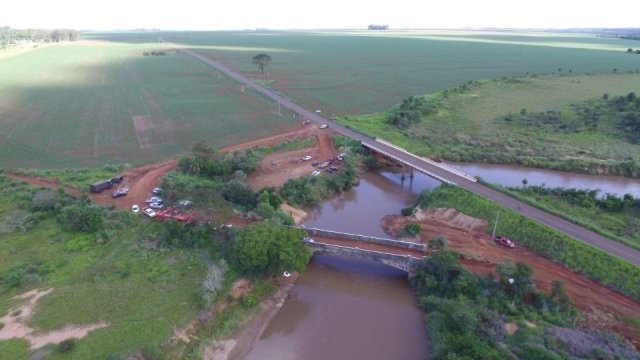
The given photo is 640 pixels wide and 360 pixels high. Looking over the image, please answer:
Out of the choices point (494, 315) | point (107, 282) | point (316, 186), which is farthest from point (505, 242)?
point (107, 282)

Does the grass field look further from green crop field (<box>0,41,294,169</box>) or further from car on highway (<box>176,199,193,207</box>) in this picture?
green crop field (<box>0,41,294,169</box>)

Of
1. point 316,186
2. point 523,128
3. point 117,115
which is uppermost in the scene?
point 523,128

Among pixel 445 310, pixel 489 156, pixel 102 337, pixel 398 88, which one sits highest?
pixel 398 88

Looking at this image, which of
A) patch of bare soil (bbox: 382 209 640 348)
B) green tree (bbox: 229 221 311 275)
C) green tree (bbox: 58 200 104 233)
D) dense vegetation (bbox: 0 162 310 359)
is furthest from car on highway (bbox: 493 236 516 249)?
green tree (bbox: 58 200 104 233)

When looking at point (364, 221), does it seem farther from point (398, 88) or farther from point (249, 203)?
point (398, 88)

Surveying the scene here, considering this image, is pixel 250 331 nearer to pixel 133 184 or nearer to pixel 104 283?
pixel 104 283

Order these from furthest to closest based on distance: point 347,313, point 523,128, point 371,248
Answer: point 523,128, point 371,248, point 347,313

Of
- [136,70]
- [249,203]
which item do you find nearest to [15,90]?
[136,70]
